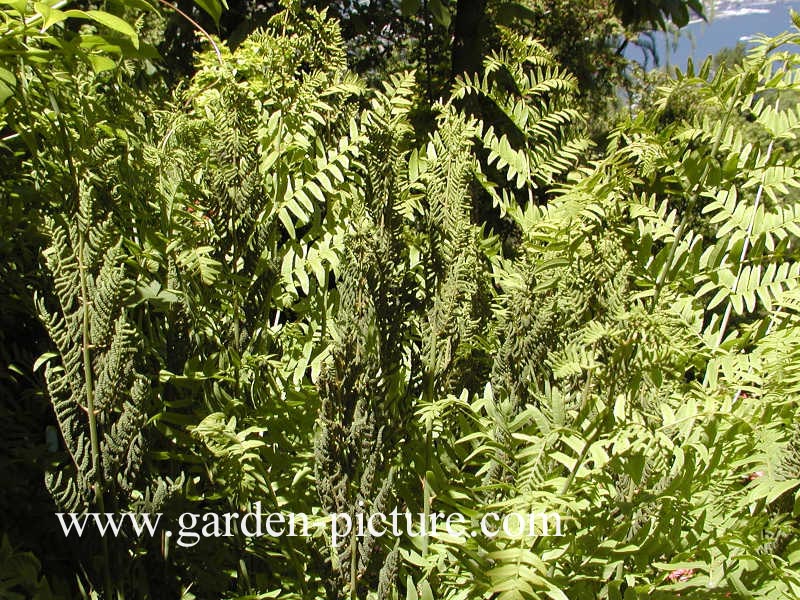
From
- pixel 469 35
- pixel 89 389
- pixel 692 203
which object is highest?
pixel 469 35

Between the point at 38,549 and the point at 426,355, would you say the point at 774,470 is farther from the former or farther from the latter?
the point at 38,549

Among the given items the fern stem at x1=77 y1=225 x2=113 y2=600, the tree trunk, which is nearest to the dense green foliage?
the fern stem at x1=77 y1=225 x2=113 y2=600

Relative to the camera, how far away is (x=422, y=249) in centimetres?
114

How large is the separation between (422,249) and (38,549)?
715 millimetres

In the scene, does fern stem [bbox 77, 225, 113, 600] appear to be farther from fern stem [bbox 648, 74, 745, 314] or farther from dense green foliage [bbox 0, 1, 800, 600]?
fern stem [bbox 648, 74, 745, 314]

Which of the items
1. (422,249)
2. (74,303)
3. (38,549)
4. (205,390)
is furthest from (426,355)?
(38,549)

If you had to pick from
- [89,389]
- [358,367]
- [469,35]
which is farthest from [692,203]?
[469,35]

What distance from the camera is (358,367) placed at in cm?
89

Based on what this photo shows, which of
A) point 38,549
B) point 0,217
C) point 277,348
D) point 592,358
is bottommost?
point 38,549

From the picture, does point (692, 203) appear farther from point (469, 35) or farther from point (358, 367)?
point (469, 35)

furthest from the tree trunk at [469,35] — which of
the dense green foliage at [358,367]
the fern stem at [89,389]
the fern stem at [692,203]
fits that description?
the fern stem at [89,389]

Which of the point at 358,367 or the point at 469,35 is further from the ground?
the point at 469,35

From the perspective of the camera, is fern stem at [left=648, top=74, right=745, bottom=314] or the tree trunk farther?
the tree trunk

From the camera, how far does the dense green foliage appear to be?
0.88 metres
